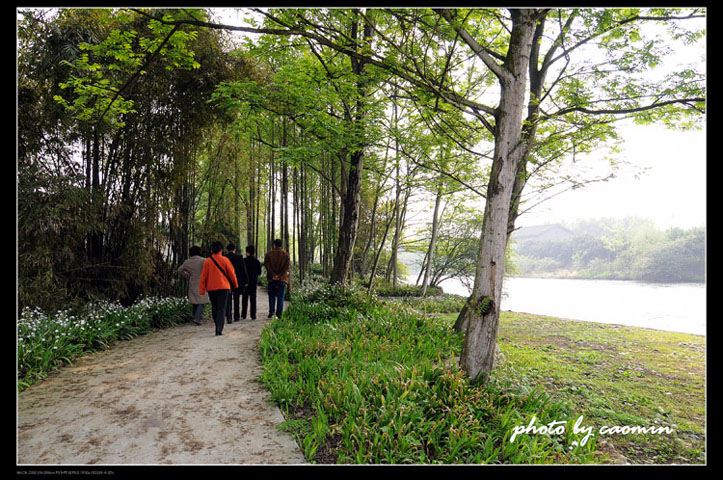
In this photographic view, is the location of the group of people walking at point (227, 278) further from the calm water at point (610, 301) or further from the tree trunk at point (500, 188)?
the calm water at point (610, 301)

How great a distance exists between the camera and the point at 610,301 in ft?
47.1

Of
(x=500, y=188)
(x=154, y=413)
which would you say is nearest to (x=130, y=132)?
(x=154, y=413)

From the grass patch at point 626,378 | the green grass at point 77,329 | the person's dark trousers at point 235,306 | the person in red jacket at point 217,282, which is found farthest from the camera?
the person's dark trousers at point 235,306

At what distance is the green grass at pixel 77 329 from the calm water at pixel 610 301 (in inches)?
437

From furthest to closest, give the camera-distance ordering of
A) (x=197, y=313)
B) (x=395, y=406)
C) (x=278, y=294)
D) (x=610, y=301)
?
(x=610, y=301)
(x=278, y=294)
(x=197, y=313)
(x=395, y=406)

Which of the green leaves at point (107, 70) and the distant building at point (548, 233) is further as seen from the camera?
the distant building at point (548, 233)

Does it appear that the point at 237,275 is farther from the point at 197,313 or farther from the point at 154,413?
the point at 154,413

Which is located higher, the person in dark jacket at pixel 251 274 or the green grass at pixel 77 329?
the person in dark jacket at pixel 251 274

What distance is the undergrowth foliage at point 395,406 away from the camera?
2.37 metres

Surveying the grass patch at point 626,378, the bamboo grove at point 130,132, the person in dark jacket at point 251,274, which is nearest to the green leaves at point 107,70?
the bamboo grove at point 130,132

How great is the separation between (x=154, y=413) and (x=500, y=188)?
3.66 metres

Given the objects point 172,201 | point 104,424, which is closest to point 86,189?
point 172,201

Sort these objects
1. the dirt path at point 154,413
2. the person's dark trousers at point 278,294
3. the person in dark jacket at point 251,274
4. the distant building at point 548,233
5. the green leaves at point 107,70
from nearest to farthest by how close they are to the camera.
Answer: the dirt path at point 154,413 < the green leaves at point 107,70 < the person's dark trousers at point 278,294 < the person in dark jacket at point 251,274 < the distant building at point 548,233
